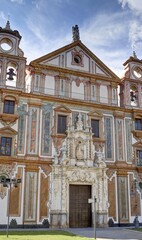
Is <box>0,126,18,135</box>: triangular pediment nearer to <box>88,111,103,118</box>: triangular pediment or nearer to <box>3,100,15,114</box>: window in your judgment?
<box>3,100,15,114</box>: window

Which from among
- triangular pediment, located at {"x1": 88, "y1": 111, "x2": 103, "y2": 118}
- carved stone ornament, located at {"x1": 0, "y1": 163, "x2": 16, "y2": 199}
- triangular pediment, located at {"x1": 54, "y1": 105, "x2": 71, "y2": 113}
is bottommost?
carved stone ornament, located at {"x1": 0, "y1": 163, "x2": 16, "y2": 199}

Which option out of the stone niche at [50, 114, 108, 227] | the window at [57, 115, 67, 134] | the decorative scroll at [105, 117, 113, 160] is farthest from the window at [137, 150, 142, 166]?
the window at [57, 115, 67, 134]

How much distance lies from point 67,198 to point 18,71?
36.4ft

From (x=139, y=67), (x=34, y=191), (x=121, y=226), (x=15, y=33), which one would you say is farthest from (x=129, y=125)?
(x=15, y=33)

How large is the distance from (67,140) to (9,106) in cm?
541

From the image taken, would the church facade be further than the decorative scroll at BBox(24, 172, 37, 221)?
Yes

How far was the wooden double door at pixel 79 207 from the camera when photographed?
74.1 ft

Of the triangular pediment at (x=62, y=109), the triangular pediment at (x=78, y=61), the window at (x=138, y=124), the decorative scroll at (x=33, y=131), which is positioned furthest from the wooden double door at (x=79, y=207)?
the triangular pediment at (x=78, y=61)

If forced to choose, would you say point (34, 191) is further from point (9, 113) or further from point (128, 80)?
point (128, 80)

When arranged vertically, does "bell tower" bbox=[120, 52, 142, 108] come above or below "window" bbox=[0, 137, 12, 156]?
above

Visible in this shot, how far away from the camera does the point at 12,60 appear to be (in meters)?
24.4

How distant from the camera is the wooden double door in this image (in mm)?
22578

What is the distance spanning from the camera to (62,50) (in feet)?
86.7

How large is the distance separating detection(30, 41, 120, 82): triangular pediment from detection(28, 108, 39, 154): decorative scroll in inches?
189
